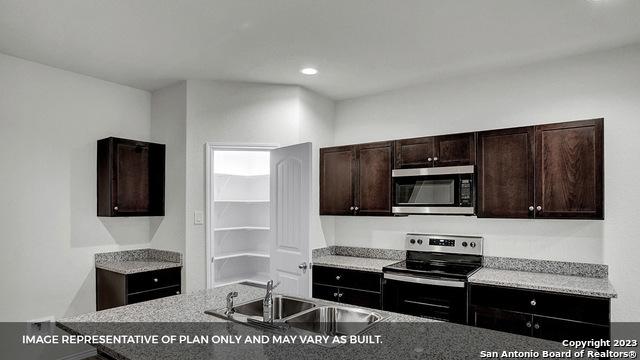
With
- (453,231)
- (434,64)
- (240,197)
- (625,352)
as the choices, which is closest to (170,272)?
(240,197)

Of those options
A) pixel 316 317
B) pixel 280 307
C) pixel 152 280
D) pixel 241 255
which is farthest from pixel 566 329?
pixel 152 280

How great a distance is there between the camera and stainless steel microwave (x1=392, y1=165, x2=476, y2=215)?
3354 mm

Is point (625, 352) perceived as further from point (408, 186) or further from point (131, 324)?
point (131, 324)

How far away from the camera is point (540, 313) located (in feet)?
9.16

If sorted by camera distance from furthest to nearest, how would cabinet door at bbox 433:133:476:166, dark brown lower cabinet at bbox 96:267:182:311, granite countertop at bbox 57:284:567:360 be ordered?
dark brown lower cabinet at bbox 96:267:182:311, cabinet door at bbox 433:133:476:166, granite countertop at bbox 57:284:567:360

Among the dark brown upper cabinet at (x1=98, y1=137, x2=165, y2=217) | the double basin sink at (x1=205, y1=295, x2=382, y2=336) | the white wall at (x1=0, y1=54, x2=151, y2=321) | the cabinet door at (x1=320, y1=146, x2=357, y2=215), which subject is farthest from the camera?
the cabinet door at (x1=320, y1=146, x2=357, y2=215)

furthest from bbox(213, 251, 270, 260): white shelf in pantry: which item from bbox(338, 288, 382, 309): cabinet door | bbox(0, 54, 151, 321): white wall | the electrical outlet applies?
the electrical outlet

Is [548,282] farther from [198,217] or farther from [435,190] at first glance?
[198,217]

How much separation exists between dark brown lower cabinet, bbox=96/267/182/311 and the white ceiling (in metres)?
1.84

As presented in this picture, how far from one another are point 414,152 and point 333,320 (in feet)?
6.50

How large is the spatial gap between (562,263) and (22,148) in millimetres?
4490

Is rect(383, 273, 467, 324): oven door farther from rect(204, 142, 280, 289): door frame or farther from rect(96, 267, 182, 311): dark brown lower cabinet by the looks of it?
Answer: rect(96, 267, 182, 311): dark brown lower cabinet

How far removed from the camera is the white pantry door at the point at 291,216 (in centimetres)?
355

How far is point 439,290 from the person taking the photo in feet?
10.5
